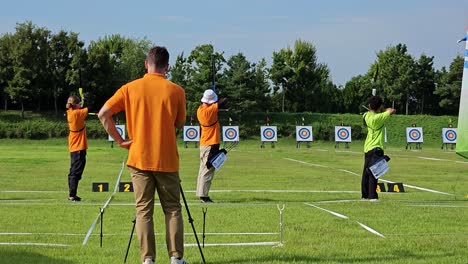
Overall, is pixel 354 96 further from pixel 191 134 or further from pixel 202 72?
pixel 191 134

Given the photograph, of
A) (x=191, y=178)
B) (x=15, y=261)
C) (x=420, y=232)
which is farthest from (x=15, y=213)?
(x=191, y=178)

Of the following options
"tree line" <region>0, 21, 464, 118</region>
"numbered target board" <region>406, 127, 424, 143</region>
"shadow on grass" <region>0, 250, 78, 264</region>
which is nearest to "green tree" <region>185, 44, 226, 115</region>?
"tree line" <region>0, 21, 464, 118</region>

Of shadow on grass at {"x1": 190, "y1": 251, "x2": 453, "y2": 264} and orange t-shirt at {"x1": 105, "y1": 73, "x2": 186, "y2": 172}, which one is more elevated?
orange t-shirt at {"x1": 105, "y1": 73, "x2": 186, "y2": 172}

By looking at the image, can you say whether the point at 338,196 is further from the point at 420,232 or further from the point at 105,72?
the point at 105,72

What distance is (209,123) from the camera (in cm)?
1139

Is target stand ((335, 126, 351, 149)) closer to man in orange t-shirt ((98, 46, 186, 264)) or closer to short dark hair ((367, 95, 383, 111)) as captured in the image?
short dark hair ((367, 95, 383, 111))

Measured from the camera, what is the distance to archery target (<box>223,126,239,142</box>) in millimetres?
40094

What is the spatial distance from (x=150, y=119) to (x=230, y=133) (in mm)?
35106

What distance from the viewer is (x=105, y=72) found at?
175 feet

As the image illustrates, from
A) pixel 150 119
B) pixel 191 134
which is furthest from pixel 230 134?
pixel 150 119

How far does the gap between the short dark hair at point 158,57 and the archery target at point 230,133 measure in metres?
34.3

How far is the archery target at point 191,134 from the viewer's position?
39.7 metres

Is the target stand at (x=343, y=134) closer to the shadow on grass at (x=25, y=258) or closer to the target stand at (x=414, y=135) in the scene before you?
the target stand at (x=414, y=135)

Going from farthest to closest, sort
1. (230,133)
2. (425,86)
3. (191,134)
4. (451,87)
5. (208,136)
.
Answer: (425,86) < (451,87) < (230,133) < (191,134) < (208,136)
